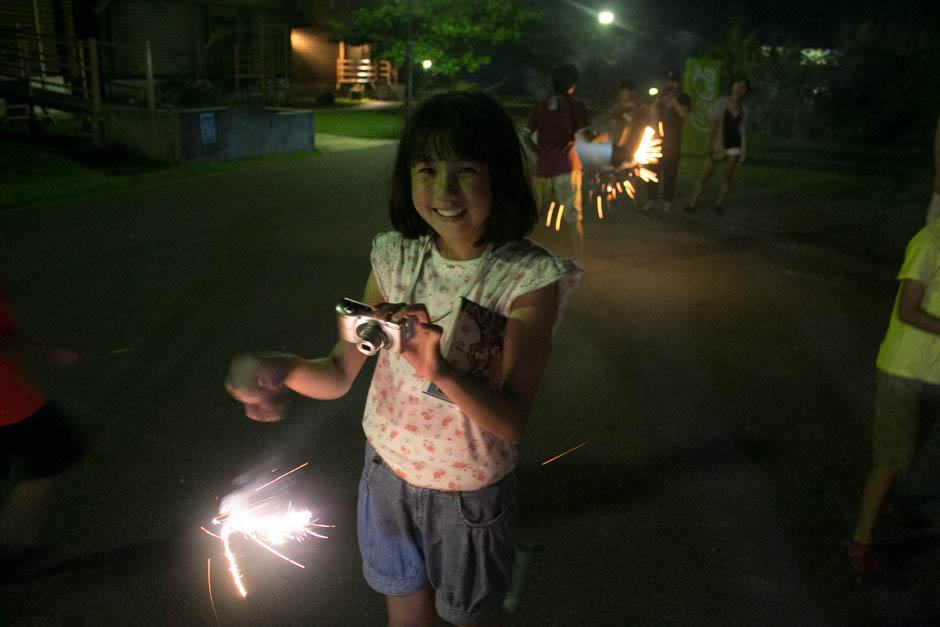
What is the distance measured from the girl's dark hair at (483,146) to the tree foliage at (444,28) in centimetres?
2508

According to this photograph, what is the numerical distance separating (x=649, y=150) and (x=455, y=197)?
33.0 feet

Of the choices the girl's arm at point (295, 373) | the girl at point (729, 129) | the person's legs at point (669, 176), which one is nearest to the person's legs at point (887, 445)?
the girl's arm at point (295, 373)

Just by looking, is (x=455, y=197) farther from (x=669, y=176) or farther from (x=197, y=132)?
(x=197, y=132)

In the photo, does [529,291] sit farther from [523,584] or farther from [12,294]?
[12,294]

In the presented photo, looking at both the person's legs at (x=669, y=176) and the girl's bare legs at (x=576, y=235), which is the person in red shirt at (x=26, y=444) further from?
the person's legs at (x=669, y=176)

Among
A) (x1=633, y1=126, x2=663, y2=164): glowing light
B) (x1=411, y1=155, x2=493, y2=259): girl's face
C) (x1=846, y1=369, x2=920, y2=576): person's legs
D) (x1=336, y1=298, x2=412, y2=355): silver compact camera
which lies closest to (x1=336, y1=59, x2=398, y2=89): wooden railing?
(x1=633, y1=126, x2=663, y2=164): glowing light

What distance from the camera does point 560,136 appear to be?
723 cm

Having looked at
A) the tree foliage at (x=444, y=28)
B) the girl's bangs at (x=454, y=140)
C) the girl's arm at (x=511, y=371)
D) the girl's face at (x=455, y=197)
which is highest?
the tree foliage at (x=444, y=28)

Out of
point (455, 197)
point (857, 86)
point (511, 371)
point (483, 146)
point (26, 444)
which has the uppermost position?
point (857, 86)

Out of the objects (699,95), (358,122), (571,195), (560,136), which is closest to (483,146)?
(560,136)

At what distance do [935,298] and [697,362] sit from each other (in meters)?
2.60

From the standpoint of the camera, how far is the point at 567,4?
3903cm

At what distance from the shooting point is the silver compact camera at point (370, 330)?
1393mm

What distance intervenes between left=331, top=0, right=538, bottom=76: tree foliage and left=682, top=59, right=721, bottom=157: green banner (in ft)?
32.9
